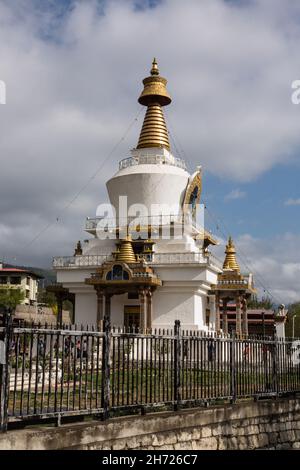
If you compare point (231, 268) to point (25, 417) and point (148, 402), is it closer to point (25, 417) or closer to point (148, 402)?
point (148, 402)

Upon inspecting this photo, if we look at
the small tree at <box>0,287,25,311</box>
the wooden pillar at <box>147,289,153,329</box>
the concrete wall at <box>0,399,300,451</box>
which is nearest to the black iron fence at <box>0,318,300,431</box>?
the concrete wall at <box>0,399,300,451</box>

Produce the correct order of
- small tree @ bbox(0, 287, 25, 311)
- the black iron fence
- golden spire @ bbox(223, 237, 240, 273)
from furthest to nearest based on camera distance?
small tree @ bbox(0, 287, 25, 311) → golden spire @ bbox(223, 237, 240, 273) → the black iron fence

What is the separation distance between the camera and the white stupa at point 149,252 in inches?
1225

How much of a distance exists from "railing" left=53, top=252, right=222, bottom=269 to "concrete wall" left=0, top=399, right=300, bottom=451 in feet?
60.6

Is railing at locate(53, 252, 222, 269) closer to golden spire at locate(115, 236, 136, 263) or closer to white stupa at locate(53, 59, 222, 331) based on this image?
white stupa at locate(53, 59, 222, 331)

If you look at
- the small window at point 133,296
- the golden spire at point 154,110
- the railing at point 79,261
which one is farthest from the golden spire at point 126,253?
the golden spire at point 154,110

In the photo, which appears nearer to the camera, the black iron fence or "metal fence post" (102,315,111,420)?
the black iron fence

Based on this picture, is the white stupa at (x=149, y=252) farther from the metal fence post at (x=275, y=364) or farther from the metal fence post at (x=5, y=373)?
the metal fence post at (x=5, y=373)

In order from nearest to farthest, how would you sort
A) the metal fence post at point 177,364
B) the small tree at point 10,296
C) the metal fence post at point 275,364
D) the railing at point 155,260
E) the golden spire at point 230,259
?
1. the metal fence post at point 177,364
2. the metal fence post at point 275,364
3. the railing at point 155,260
4. the golden spire at point 230,259
5. the small tree at point 10,296

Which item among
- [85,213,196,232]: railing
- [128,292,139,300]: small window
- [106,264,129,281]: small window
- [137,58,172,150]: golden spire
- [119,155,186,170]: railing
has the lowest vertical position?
[128,292,139,300]: small window

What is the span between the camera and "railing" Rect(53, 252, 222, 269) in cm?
3142

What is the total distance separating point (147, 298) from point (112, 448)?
22475 mm

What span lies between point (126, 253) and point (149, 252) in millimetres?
1562

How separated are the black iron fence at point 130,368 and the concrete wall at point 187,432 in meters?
0.38
